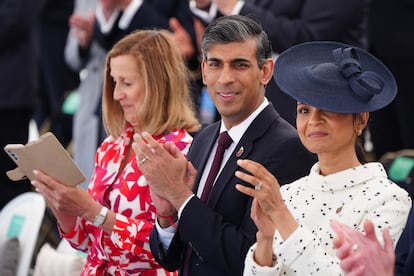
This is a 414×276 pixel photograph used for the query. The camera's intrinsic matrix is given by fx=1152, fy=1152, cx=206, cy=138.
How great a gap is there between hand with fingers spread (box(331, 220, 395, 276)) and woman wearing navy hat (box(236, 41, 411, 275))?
0.85 feet

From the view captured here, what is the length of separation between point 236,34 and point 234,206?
0.63 m

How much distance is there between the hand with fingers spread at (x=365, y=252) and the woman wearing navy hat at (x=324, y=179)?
26 cm

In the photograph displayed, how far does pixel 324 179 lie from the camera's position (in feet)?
12.2

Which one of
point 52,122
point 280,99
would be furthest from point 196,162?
point 52,122

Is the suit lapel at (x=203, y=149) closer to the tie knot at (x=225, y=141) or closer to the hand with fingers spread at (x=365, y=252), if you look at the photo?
the tie knot at (x=225, y=141)

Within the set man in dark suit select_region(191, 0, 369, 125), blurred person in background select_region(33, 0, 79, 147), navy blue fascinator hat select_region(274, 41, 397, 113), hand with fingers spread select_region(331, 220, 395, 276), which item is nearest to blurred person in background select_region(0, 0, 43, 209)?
blurred person in background select_region(33, 0, 79, 147)

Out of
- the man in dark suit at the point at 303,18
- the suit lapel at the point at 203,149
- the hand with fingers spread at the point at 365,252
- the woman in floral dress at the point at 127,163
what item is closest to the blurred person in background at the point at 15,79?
the man in dark suit at the point at 303,18

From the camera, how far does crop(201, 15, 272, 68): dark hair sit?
4.20 metres

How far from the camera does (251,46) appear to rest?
4.21 m

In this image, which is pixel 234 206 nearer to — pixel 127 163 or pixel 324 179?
pixel 324 179

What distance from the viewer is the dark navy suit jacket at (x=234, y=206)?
13.1ft

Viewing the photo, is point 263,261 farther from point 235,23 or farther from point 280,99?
point 280,99

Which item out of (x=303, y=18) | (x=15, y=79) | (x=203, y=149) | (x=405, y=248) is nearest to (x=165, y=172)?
(x=203, y=149)

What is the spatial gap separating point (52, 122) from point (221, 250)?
4.71 meters
